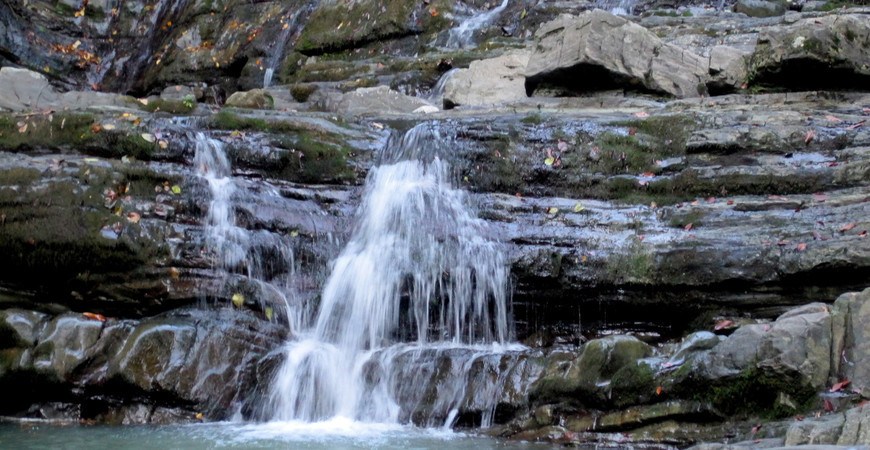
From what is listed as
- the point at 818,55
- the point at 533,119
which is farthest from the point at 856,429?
the point at 818,55

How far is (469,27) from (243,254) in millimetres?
10797

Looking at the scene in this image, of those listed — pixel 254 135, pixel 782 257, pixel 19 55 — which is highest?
pixel 19 55

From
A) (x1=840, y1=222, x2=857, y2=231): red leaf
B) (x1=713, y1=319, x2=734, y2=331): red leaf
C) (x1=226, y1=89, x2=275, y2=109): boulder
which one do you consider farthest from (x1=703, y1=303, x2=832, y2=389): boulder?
(x1=226, y1=89, x2=275, y2=109): boulder

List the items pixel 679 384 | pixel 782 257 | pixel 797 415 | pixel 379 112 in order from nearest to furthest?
pixel 797 415 < pixel 679 384 < pixel 782 257 < pixel 379 112

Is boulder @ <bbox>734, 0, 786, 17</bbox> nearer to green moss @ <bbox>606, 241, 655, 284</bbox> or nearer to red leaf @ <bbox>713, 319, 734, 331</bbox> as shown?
green moss @ <bbox>606, 241, 655, 284</bbox>

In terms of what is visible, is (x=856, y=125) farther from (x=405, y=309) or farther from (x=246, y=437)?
(x=246, y=437)

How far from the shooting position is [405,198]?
8.44m

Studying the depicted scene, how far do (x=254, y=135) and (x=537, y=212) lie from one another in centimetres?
354

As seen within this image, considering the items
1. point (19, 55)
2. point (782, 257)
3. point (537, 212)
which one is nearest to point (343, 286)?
point (537, 212)

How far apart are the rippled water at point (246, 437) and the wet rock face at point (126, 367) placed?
0.36 meters

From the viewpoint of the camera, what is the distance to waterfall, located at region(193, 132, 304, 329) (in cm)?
767

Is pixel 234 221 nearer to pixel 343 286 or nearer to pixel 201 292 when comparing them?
pixel 201 292

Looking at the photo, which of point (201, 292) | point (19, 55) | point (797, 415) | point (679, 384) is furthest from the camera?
point (19, 55)

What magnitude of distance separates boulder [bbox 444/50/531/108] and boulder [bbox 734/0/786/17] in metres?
5.88
